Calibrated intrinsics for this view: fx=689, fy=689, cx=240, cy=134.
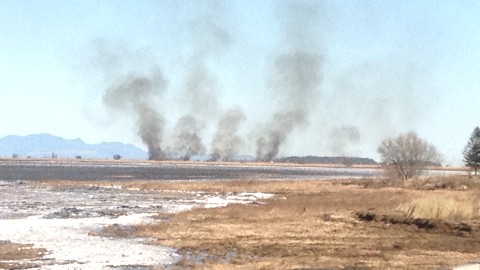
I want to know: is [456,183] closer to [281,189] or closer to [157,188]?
[281,189]

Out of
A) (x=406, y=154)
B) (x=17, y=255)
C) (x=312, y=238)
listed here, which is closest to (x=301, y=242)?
(x=312, y=238)

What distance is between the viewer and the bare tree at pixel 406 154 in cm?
8831

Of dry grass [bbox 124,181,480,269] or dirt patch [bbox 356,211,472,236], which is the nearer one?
dry grass [bbox 124,181,480,269]

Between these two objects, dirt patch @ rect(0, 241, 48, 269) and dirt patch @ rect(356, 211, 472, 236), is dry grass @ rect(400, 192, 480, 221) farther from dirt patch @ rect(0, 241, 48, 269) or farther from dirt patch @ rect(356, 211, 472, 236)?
dirt patch @ rect(0, 241, 48, 269)

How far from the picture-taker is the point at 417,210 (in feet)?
115

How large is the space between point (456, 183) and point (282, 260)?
1973 inches

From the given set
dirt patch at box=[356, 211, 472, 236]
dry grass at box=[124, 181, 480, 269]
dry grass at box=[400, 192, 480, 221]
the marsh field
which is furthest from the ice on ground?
dry grass at box=[400, 192, 480, 221]

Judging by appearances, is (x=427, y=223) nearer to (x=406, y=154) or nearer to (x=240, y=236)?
(x=240, y=236)

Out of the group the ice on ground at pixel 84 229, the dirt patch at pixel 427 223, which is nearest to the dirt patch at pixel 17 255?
the ice on ground at pixel 84 229

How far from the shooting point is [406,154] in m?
89.5

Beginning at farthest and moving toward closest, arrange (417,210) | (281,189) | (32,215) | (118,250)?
(281,189) → (32,215) → (417,210) → (118,250)

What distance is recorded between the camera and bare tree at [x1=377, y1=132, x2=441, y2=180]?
88312mm

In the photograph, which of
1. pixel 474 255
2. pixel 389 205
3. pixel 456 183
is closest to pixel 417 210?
pixel 389 205

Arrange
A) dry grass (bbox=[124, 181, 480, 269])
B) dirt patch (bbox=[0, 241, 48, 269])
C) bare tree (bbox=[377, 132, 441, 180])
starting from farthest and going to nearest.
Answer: bare tree (bbox=[377, 132, 441, 180]), dry grass (bbox=[124, 181, 480, 269]), dirt patch (bbox=[0, 241, 48, 269])
